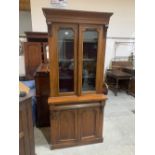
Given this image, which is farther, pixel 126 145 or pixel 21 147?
pixel 126 145

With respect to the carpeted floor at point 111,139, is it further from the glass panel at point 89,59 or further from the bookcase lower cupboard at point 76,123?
the glass panel at point 89,59

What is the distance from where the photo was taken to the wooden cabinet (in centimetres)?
214

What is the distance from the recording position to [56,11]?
78.7 inches

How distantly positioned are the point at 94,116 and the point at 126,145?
71cm

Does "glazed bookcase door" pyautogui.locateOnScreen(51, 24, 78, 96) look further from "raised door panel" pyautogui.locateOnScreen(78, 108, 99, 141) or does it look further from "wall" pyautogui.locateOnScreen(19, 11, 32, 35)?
"wall" pyautogui.locateOnScreen(19, 11, 32, 35)

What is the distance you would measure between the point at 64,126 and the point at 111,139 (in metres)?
0.89

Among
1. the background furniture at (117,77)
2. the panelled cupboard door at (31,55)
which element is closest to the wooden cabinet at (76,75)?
the panelled cupboard door at (31,55)

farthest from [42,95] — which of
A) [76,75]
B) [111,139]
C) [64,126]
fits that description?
[111,139]

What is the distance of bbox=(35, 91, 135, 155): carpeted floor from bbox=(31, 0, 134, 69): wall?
2.81 meters

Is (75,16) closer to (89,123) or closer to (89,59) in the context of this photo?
(89,59)
